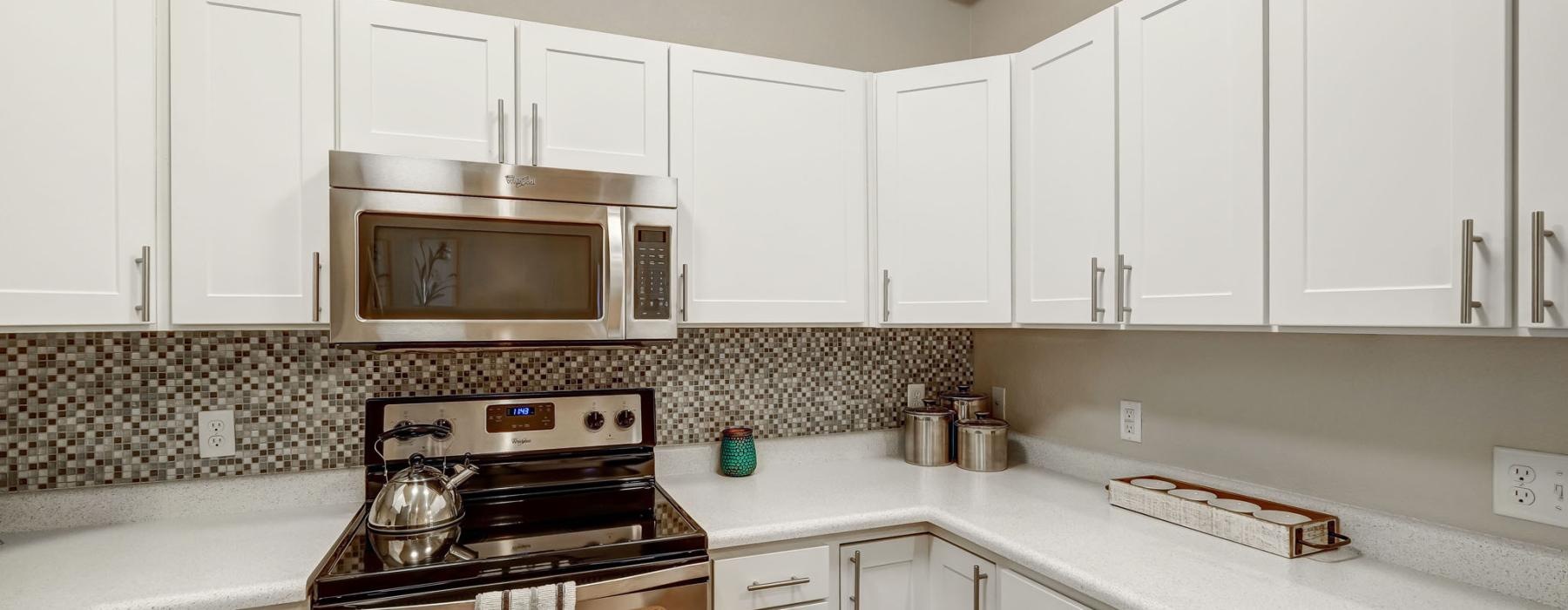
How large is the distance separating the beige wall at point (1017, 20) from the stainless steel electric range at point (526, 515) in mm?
1597

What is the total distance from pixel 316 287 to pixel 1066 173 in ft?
5.58

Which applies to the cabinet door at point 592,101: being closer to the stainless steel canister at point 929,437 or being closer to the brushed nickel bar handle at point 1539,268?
the stainless steel canister at point 929,437

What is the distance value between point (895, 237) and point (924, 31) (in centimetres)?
93

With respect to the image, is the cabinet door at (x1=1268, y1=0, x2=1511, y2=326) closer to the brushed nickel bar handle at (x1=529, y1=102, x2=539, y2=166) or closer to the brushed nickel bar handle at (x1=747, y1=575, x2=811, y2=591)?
the brushed nickel bar handle at (x1=747, y1=575, x2=811, y2=591)

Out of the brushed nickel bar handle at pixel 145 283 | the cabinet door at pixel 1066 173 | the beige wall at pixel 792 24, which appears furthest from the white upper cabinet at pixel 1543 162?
the brushed nickel bar handle at pixel 145 283

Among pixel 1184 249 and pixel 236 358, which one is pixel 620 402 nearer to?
pixel 236 358

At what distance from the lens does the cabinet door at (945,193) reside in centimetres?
191

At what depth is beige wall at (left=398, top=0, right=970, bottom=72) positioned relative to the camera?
6.72 ft

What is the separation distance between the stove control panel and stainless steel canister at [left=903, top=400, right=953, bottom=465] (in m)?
0.82

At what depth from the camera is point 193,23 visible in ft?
4.75

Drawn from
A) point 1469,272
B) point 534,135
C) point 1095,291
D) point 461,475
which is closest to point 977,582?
point 1095,291

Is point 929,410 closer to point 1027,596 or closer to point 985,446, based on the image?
point 985,446

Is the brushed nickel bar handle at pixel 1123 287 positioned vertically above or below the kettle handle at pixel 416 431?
above

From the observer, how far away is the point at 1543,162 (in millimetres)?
968
